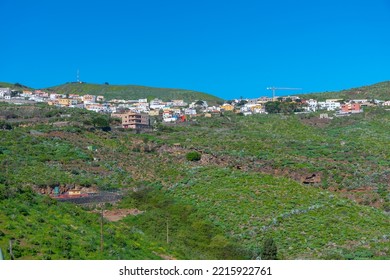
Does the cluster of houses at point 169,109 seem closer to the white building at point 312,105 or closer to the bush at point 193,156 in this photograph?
the white building at point 312,105

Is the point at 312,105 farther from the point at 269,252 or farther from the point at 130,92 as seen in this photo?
the point at 269,252

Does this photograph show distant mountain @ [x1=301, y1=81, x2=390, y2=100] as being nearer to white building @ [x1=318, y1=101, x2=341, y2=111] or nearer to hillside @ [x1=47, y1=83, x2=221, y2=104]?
white building @ [x1=318, y1=101, x2=341, y2=111]

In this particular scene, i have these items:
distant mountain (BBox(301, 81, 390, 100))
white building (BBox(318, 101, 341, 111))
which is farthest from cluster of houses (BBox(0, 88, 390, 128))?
distant mountain (BBox(301, 81, 390, 100))

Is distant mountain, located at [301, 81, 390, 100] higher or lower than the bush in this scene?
higher

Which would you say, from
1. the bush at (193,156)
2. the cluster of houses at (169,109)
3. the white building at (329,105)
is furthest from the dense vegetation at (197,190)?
the white building at (329,105)

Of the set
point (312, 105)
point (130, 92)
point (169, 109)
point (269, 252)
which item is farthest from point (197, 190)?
point (130, 92)

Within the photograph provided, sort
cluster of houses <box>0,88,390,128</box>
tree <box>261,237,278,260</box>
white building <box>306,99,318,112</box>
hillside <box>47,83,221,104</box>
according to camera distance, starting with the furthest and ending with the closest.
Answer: hillside <box>47,83,221,104</box>
white building <box>306,99,318,112</box>
cluster of houses <box>0,88,390,128</box>
tree <box>261,237,278,260</box>

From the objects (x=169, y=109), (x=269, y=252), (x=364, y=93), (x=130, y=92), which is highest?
(x=130, y=92)
